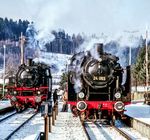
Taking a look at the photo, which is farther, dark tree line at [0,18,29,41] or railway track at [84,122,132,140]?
dark tree line at [0,18,29,41]

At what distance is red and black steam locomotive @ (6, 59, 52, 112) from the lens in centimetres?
2680

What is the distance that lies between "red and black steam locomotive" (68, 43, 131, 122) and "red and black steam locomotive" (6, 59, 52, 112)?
758 centimetres

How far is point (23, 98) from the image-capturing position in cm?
2684

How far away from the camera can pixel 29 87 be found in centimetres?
2769

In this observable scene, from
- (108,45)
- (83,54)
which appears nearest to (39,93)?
(108,45)

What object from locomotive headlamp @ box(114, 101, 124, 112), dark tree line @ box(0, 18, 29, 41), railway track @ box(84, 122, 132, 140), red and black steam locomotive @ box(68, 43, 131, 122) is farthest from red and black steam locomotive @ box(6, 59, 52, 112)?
dark tree line @ box(0, 18, 29, 41)

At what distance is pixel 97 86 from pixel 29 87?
32.1 feet

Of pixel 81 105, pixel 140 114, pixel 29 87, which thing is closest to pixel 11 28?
pixel 29 87

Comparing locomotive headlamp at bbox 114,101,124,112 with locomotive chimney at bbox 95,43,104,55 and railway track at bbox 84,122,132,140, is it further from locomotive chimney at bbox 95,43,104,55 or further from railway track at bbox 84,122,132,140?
locomotive chimney at bbox 95,43,104,55

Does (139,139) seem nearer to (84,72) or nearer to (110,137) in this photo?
(110,137)

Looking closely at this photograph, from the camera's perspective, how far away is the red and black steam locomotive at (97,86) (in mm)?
18344

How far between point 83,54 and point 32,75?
9325mm

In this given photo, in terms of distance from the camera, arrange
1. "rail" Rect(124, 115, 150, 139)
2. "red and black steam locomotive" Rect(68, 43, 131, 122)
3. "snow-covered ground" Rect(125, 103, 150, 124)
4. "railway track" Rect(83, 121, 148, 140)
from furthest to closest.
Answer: "snow-covered ground" Rect(125, 103, 150, 124), "red and black steam locomotive" Rect(68, 43, 131, 122), "railway track" Rect(83, 121, 148, 140), "rail" Rect(124, 115, 150, 139)

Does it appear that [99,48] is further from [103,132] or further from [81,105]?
[103,132]
